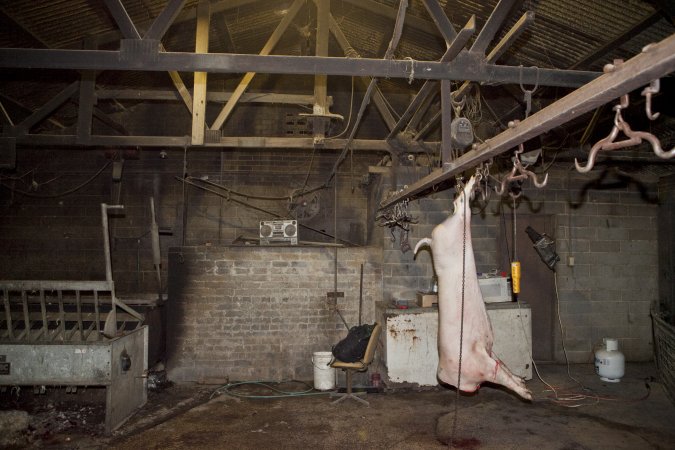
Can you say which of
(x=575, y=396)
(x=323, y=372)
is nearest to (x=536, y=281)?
(x=575, y=396)

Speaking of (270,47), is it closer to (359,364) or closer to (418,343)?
(359,364)

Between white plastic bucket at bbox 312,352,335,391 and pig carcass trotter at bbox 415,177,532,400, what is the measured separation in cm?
273

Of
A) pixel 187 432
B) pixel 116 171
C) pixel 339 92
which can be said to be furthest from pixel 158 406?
pixel 339 92

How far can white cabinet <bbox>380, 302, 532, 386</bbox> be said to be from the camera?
5801 millimetres

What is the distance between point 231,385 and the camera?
20.3ft

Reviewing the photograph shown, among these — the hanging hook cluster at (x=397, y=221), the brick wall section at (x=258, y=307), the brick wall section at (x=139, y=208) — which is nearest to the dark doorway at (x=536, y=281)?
the hanging hook cluster at (x=397, y=221)

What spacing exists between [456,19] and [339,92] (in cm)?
409

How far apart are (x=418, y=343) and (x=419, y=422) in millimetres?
1225

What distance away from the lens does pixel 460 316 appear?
3301 mm

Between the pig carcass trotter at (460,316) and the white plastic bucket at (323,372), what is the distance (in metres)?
2.73

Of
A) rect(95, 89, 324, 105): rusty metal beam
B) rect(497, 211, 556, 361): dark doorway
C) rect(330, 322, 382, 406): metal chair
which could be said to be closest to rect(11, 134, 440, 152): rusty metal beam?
rect(95, 89, 324, 105): rusty metal beam

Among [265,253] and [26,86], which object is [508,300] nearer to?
[265,253]

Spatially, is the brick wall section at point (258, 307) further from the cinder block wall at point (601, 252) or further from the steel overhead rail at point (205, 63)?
the steel overhead rail at point (205, 63)

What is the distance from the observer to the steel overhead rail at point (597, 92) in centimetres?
144
